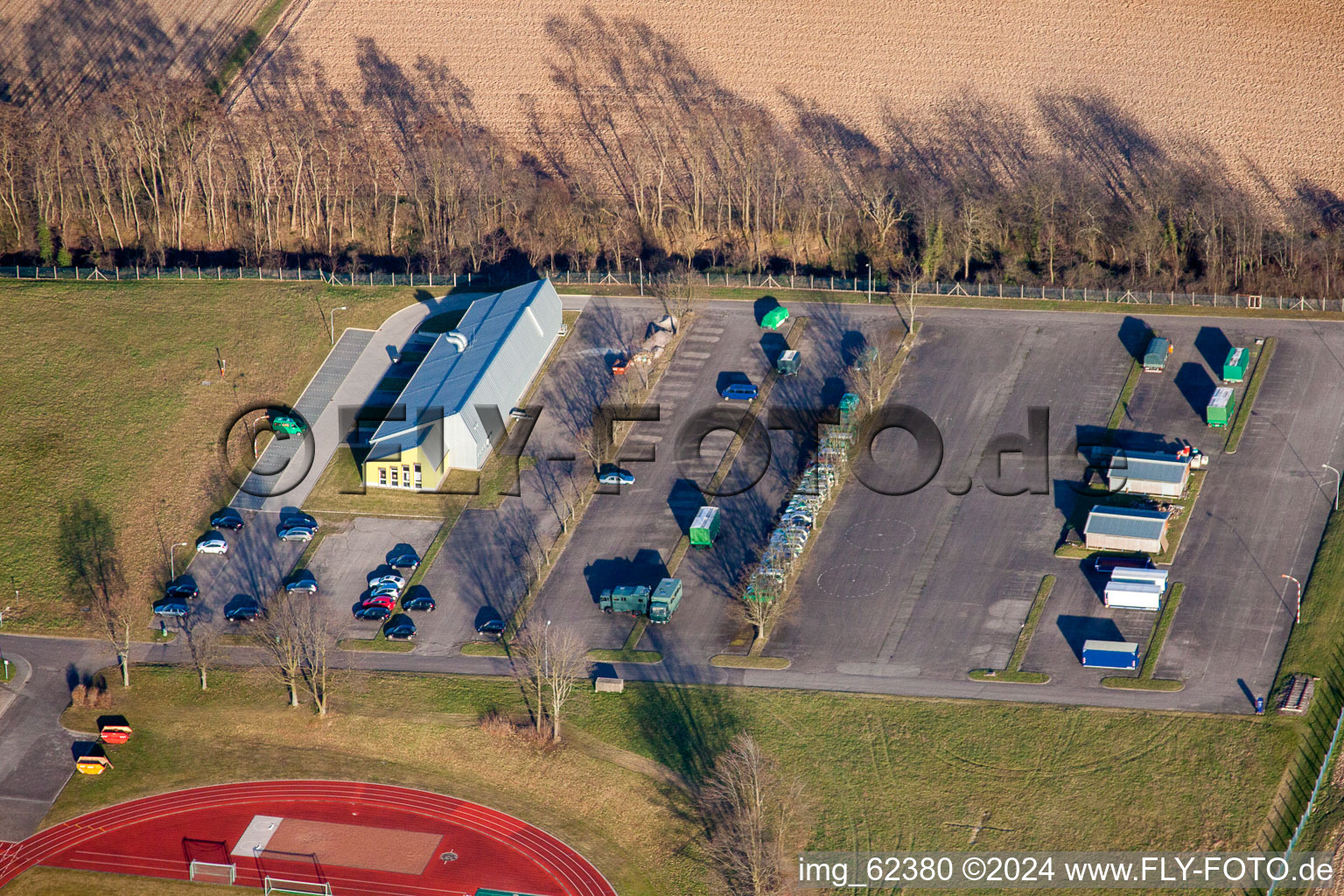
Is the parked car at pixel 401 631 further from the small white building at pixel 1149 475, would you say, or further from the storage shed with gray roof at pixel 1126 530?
the small white building at pixel 1149 475

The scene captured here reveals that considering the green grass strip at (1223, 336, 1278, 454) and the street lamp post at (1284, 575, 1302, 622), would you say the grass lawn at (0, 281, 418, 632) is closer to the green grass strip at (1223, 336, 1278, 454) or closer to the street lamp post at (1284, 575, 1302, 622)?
the green grass strip at (1223, 336, 1278, 454)

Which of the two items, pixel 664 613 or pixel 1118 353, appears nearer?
pixel 664 613

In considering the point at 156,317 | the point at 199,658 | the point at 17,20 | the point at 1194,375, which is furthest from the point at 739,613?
the point at 17,20

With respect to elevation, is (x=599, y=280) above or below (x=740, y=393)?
above

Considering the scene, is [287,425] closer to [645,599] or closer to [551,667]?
[645,599]

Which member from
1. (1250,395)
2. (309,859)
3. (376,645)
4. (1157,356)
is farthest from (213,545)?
(1250,395)

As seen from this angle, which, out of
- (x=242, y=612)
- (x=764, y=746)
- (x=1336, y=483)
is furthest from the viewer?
(x=1336, y=483)

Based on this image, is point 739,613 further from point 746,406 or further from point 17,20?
point 17,20

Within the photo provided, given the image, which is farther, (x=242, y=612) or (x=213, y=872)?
(x=242, y=612)
